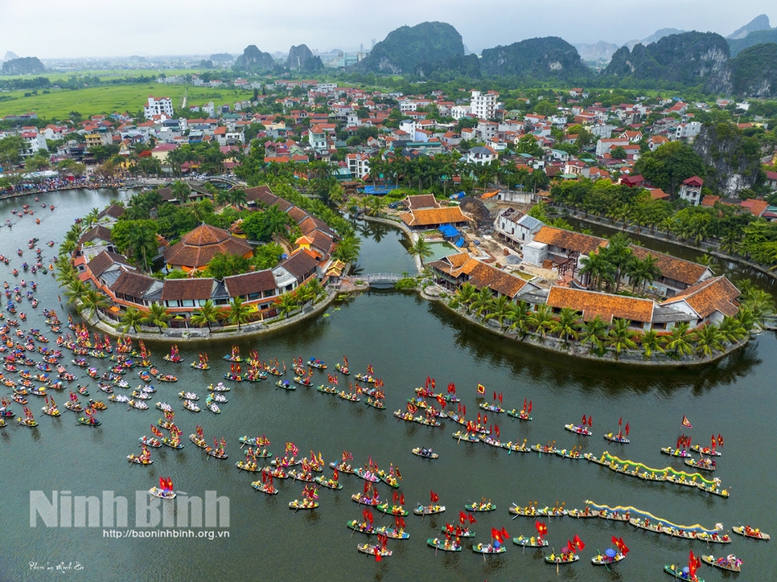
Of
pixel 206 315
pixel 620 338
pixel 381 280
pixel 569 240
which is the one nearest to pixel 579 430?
pixel 620 338

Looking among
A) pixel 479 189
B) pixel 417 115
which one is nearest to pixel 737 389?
pixel 479 189

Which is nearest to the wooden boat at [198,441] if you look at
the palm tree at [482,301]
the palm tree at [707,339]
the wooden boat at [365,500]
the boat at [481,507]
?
the wooden boat at [365,500]

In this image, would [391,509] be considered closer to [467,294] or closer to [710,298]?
[467,294]

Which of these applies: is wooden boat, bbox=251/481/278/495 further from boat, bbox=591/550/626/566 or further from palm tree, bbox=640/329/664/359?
palm tree, bbox=640/329/664/359

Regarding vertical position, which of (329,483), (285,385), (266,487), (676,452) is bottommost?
(266,487)

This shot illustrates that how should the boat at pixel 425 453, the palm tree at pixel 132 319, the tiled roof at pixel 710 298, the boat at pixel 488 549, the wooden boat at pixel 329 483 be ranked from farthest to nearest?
the palm tree at pixel 132 319 → the tiled roof at pixel 710 298 → the boat at pixel 425 453 → the wooden boat at pixel 329 483 → the boat at pixel 488 549

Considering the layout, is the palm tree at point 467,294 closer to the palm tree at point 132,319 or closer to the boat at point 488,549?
the boat at point 488,549
